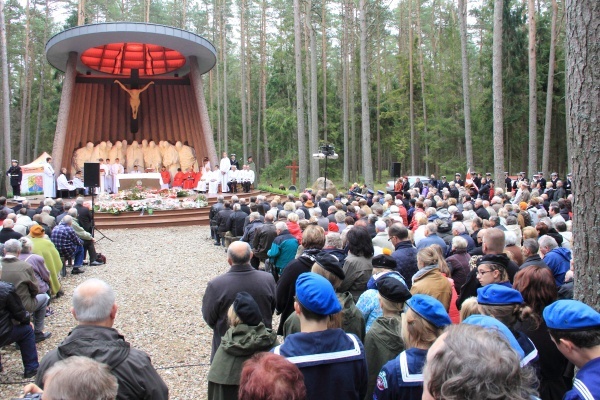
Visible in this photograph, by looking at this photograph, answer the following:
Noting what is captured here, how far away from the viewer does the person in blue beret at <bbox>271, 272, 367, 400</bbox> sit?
2281 mm

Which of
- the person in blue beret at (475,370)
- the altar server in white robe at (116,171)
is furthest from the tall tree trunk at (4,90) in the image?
the person in blue beret at (475,370)

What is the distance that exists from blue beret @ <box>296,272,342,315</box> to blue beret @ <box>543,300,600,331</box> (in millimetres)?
941

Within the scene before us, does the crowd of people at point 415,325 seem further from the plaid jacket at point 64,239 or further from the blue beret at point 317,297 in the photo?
the plaid jacket at point 64,239

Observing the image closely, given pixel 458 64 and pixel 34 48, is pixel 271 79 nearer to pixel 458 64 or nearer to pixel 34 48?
pixel 458 64

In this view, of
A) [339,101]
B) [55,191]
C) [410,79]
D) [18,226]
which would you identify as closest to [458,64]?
[410,79]

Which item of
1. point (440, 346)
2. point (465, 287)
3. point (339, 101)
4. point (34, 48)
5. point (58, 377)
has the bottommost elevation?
point (465, 287)

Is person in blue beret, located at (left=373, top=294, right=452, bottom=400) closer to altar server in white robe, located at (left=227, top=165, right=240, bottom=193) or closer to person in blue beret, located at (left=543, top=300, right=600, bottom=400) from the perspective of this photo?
person in blue beret, located at (left=543, top=300, right=600, bottom=400)

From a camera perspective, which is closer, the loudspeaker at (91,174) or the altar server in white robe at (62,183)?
the loudspeaker at (91,174)

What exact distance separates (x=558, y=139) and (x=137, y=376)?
87.0ft

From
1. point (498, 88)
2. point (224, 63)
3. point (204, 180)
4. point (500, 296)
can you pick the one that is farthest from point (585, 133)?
point (224, 63)

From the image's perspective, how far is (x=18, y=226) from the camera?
696cm

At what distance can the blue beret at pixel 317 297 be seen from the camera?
2.41m

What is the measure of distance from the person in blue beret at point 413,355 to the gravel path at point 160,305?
8.34 feet

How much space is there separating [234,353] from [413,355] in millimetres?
967
